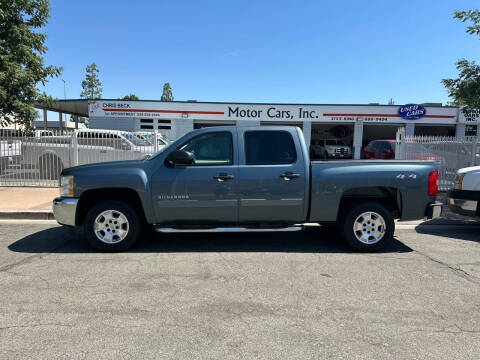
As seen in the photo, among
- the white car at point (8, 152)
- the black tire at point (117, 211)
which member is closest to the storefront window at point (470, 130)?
the black tire at point (117, 211)

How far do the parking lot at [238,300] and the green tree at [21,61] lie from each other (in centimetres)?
522

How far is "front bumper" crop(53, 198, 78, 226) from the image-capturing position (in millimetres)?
5105

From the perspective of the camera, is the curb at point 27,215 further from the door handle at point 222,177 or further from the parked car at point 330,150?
the parked car at point 330,150

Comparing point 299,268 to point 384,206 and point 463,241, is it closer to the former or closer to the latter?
point 384,206

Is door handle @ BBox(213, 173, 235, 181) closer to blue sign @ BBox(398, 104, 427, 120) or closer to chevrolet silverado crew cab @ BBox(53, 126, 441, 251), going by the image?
chevrolet silverado crew cab @ BBox(53, 126, 441, 251)

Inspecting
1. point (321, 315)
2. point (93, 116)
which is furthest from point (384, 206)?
point (93, 116)

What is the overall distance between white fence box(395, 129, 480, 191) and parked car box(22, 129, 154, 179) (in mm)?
9117

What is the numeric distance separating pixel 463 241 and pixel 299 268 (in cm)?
354

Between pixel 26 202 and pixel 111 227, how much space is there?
190 inches

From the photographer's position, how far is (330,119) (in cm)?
2577

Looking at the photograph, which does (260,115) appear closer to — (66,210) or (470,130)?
(470,130)

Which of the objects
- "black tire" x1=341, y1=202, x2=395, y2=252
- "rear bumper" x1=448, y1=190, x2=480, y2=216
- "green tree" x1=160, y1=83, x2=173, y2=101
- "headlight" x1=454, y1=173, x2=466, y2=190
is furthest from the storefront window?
"green tree" x1=160, y1=83, x2=173, y2=101

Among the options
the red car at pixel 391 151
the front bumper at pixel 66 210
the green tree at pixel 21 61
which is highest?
the green tree at pixel 21 61

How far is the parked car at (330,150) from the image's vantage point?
2398cm
